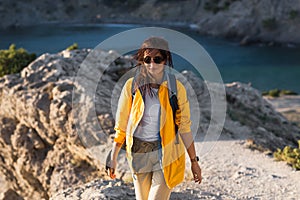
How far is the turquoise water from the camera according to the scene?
40.9 metres

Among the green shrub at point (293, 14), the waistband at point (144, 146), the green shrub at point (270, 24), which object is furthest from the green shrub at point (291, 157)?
the green shrub at point (293, 14)

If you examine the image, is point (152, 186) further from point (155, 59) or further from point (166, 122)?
point (155, 59)

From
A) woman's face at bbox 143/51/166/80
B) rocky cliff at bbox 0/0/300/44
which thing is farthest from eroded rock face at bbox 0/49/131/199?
rocky cliff at bbox 0/0/300/44

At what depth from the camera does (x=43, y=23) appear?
71.8 metres

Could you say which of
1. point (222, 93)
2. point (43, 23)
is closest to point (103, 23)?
point (43, 23)

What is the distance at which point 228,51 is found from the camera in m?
51.1

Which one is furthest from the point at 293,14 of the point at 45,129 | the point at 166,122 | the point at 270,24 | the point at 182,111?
the point at 166,122

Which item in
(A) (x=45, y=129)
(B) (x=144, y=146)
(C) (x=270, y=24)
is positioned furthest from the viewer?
Answer: (C) (x=270, y=24)

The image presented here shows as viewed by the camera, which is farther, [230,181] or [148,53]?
[230,181]

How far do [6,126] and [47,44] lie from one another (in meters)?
40.3

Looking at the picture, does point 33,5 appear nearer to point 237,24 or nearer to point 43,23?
point 43,23

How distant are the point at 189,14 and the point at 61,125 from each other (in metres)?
62.5

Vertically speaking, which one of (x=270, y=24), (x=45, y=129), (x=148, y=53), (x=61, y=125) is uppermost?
(x=148, y=53)

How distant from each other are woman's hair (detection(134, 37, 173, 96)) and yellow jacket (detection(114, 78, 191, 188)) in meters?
0.09
